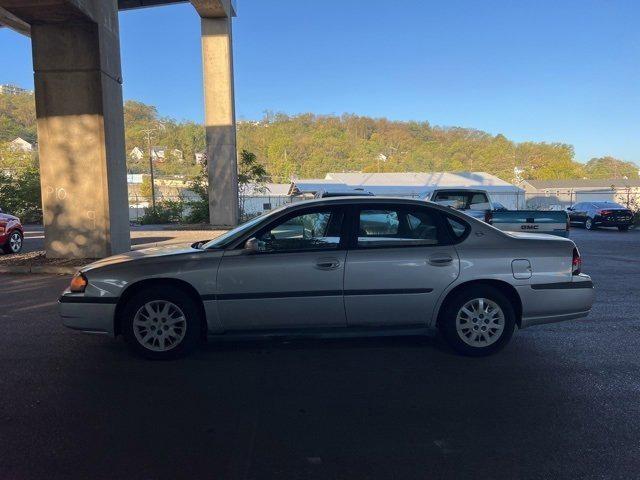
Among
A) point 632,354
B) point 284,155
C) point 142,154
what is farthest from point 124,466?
point 142,154

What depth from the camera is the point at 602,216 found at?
24.0 m

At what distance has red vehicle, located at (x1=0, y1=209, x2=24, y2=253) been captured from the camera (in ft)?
40.9

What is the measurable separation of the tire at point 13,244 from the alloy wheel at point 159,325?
9921 millimetres

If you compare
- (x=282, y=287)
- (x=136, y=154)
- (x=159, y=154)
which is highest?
(x=136, y=154)

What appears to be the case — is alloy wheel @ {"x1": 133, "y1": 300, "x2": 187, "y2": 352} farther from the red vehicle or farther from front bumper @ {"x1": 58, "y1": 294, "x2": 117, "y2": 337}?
the red vehicle

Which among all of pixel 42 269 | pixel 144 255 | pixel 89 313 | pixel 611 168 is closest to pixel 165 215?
pixel 42 269

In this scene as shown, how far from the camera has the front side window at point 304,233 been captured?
15.9 feet

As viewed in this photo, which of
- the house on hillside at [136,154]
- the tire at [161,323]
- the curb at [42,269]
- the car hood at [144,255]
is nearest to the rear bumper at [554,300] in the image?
the tire at [161,323]

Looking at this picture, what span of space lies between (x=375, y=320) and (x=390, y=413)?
1242 mm

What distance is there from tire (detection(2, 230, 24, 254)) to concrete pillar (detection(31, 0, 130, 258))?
2591mm

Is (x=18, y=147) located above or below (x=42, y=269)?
above

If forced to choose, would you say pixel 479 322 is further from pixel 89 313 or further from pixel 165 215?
pixel 165 215

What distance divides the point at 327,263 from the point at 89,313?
231 cm

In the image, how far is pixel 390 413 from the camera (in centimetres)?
374
